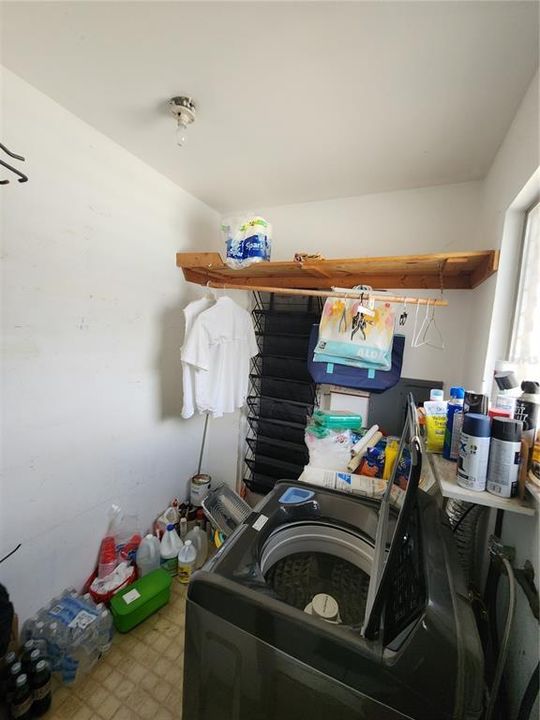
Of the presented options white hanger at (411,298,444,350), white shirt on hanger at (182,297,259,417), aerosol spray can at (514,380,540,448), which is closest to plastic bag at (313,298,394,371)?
white hanger at (411,298,444,350)

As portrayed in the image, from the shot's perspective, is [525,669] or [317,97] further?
[317,97]

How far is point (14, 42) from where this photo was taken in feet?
3.44

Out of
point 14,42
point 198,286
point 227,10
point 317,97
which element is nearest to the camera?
point 227,10

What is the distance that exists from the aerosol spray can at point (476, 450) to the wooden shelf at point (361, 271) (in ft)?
2.66

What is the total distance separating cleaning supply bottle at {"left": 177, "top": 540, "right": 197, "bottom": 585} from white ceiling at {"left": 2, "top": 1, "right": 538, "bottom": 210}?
7.90 ft

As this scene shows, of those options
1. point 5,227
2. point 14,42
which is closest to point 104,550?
point 5,227

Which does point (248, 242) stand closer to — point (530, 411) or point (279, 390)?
point (279, 390)

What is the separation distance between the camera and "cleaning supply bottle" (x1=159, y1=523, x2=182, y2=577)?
1874 mm

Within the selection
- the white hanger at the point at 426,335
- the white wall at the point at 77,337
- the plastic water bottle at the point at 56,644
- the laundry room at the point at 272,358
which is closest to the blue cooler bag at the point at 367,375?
the laundry room at the point at 272,358

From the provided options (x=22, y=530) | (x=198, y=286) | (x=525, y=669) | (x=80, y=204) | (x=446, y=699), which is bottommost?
(x=22, y=530)

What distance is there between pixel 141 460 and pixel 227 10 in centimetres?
217

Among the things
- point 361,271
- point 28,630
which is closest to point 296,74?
point 361,271

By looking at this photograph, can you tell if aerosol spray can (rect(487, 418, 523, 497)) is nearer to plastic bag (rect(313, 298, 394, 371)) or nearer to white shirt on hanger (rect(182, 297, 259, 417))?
plastic bag (rect(313, 298, 394, 371))

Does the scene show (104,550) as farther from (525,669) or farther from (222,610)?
(525,669)
